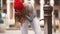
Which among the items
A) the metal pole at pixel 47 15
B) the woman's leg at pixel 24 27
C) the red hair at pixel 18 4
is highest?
the red hair at pixel 18 4

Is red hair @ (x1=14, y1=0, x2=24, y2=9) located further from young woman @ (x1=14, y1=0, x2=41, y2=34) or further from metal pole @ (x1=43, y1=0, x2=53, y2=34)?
metal pole @ (x1=43, y1=0, x2=53, y2=34)

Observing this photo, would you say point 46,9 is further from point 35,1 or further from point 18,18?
point 35,1

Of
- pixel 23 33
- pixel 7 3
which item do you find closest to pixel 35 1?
pixel 7 3

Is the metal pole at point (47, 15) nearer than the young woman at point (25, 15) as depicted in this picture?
Yes

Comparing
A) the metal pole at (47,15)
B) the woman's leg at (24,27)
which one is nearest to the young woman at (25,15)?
the woman's leg at (24,27)

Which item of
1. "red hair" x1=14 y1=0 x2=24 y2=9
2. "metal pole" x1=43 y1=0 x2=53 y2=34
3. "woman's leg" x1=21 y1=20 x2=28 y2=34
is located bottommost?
"woman's leg" x1=21 y1=20 x2=28 y2=34

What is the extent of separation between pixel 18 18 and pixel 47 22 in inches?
Answer: 18.7

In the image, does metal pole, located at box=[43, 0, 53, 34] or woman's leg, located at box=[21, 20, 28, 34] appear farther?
woman's leg, located at box=[21, 20, 28, 34]

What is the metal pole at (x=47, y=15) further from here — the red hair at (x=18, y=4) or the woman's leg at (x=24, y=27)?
the woman's leg at (x=24, y=27)

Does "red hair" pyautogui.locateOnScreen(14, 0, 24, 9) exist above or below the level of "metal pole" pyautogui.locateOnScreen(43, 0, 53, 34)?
above

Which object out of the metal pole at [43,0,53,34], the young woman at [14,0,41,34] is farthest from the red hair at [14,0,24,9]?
the metal pole at [43,0,53,34]

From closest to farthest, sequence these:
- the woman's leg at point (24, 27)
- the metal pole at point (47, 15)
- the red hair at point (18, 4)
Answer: the metal pole at point (47, 15) < the red hair at point (18, 4) < the woman's leg at point (24, 27)

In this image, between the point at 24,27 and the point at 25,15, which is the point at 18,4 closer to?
the point at 25,15

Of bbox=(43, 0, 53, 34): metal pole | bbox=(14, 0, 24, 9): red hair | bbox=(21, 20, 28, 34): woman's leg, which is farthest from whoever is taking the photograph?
bbox=(21, 20, 28, 34): woman's leg
